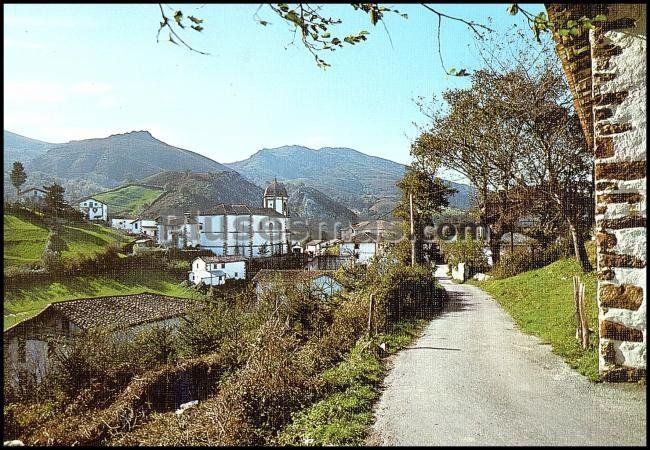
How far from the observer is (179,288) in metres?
10.1

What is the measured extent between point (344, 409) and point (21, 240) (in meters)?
4.55

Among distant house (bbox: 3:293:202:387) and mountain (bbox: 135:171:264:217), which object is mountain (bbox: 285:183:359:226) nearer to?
mountain (bbox: 135:171:264:217)

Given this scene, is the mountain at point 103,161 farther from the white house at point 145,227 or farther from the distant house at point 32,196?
the white house at point 145,227

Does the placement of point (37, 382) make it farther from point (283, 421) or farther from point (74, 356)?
point (283, 421)

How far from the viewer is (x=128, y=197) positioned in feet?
31.0

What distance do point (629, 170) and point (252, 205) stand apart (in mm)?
7820

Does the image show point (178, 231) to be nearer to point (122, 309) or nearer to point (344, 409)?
point (122, 309)

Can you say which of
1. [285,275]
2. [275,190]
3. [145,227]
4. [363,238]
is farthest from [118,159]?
[363,238]

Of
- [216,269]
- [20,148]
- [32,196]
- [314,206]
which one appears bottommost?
[216,269]

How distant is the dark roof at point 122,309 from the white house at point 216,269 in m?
0.78

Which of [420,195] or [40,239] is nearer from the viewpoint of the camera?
[40,239]

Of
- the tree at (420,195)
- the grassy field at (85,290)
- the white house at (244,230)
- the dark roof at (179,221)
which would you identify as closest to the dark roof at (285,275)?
the white house at (244,230)

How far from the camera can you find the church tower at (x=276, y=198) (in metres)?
11.2

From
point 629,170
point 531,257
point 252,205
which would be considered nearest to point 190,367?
point 252,205
